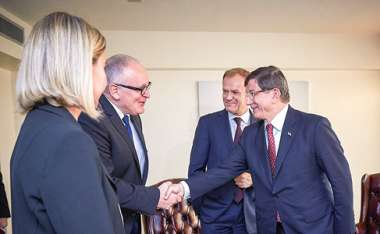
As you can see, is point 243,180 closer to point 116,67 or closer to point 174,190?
point 174,190

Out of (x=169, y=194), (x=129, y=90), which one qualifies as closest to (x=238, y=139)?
(x=169, y=194)

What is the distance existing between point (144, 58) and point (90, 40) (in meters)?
3.06

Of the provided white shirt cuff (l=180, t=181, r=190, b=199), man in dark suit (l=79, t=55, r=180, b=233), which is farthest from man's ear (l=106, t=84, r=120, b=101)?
white shirt cuff (l=180, t=181, r=190, b=199)

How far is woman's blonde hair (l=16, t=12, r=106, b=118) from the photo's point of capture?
0.83 meters

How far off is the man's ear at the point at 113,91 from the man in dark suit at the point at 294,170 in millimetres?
622

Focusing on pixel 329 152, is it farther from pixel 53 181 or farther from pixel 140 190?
pixel 53 181

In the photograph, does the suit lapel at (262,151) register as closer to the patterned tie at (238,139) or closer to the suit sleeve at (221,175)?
the suit sleeve at (221,175)

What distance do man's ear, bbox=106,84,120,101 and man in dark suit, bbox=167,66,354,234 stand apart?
24.5 inches

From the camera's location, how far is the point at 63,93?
828mm

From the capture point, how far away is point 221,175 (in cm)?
210

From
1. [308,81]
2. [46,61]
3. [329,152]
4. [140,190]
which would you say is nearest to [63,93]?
[46,61]

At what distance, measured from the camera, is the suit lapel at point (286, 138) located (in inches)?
70.1

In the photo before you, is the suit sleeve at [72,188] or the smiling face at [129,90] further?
the smiling face at [129,90]

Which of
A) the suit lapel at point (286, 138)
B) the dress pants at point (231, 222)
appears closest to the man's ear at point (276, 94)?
the suit lapel at point (286, 138)
